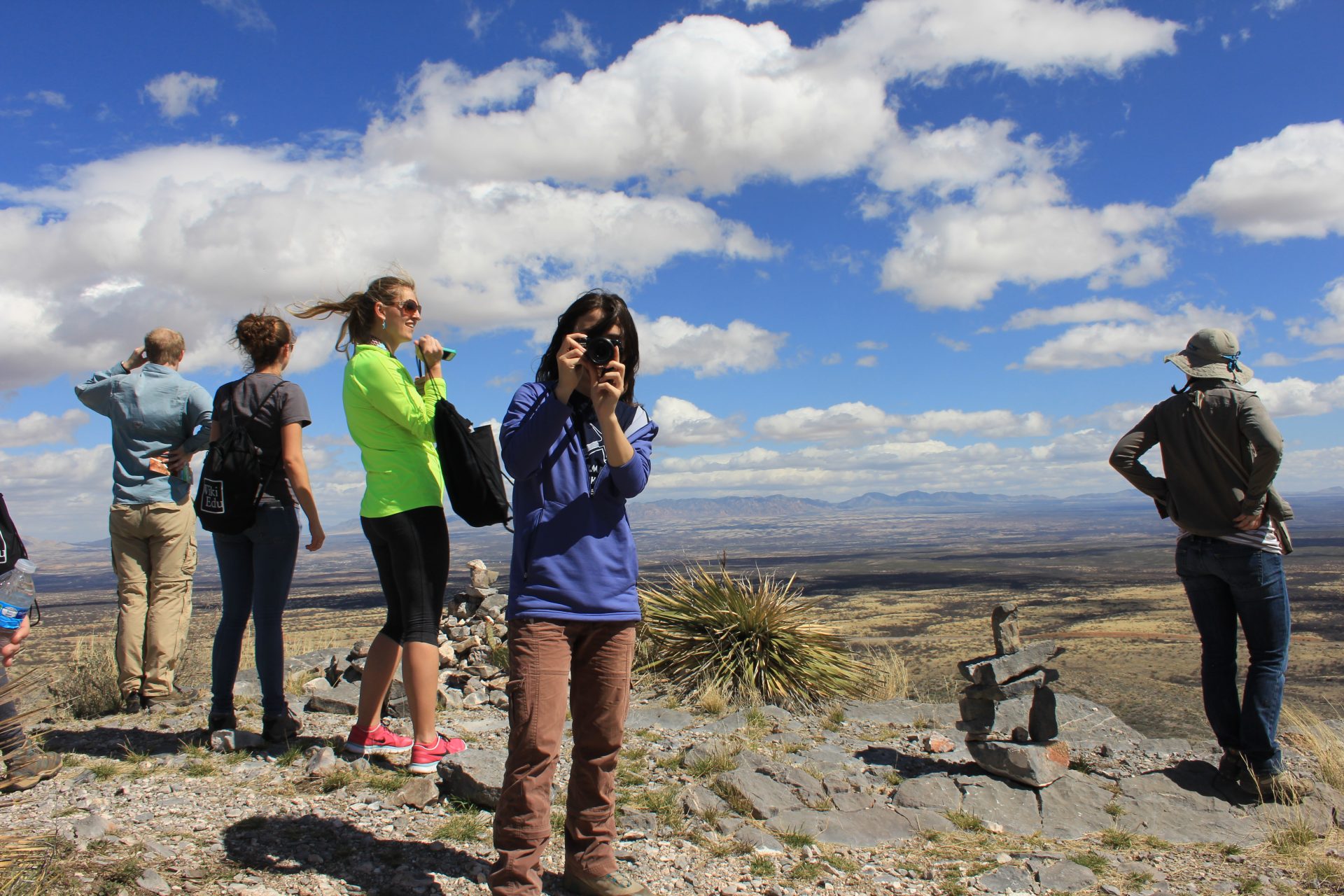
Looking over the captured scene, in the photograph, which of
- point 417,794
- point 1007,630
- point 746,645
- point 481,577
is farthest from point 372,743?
point 481,577

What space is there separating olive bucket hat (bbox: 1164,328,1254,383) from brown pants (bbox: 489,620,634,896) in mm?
3007

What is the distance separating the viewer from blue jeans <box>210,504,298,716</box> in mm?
3559

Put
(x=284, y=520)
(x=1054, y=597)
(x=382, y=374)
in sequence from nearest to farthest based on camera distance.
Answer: (x=382, y=374) → (x=284, y=520) → (x=1054, y=597)

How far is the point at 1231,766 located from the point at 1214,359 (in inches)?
72.9

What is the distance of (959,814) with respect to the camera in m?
3.63

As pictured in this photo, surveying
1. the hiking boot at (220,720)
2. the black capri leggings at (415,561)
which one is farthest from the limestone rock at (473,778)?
the hiking boot at (220,720)

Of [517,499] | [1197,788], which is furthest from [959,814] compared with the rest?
[517,499]

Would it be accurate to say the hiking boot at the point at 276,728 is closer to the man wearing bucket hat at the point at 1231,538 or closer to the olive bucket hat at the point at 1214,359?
the man wearing bucket hat at the point at 1231,538

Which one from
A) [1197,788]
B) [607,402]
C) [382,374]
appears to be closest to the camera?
[607,402]

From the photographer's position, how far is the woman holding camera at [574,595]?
7.40 feet

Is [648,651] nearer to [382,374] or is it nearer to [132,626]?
[132,626]

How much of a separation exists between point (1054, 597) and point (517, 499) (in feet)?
163

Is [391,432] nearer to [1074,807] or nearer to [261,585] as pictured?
[261,585]

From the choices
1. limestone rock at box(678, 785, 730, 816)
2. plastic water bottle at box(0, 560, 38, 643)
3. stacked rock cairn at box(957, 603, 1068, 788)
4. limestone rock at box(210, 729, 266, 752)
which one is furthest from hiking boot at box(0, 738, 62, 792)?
stacked rock cairn at box(957, 603, 1068, 788)
